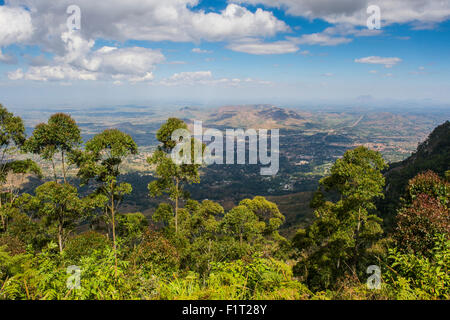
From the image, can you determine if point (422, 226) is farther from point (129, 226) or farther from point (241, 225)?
point (129, 226)

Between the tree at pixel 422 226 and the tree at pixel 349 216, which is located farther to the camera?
the tree at pixel 349 216

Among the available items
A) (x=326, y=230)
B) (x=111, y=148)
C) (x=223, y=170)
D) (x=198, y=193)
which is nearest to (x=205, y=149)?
(x=111, y=148)

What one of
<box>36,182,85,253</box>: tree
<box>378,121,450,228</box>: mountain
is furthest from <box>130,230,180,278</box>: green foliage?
<box>378,121,450,228</box>: mountain

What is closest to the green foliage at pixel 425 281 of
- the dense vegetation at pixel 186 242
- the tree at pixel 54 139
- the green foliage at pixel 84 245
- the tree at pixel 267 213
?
the dense vegetation at pixel 186 242

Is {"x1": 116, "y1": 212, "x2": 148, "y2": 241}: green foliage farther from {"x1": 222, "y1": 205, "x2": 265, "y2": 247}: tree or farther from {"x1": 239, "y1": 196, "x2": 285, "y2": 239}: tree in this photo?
{"x1": 239, "y1": 196, "x2": 285, "y2": 239}: tree

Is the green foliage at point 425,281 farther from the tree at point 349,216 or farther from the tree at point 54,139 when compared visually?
the tree at point 54,139

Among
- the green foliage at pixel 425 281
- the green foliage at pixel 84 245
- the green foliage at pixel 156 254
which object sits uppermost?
the green foliage at pixel 425 281
